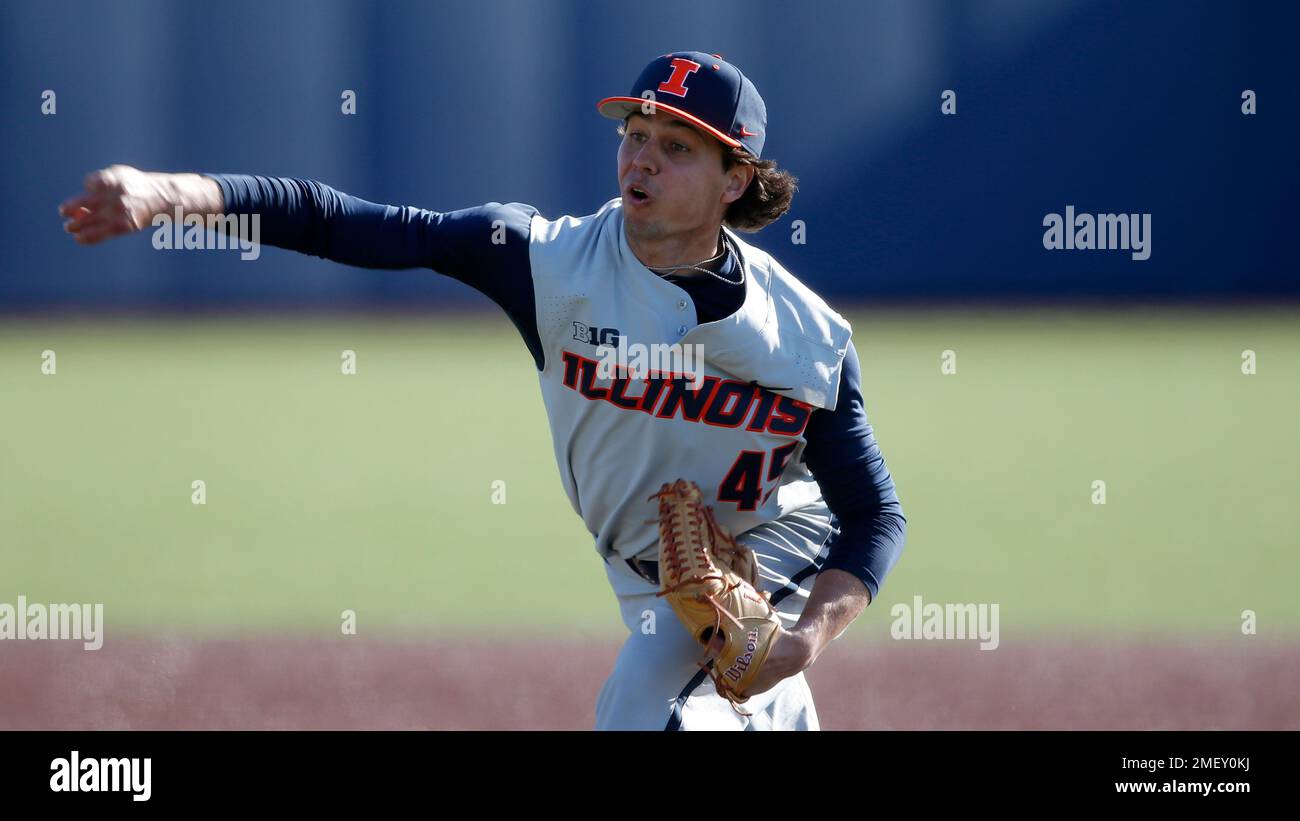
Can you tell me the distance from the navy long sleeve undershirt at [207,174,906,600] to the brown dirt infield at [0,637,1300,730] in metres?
1.85

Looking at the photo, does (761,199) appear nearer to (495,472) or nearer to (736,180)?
(736,180)

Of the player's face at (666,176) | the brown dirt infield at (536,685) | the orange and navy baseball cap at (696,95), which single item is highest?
the orange and navy baseball cap at (696,95)

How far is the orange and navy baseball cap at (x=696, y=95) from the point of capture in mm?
2604

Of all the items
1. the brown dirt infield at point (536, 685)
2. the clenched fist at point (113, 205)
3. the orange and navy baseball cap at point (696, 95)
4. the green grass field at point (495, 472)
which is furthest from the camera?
the green grass field at point (495, 472)

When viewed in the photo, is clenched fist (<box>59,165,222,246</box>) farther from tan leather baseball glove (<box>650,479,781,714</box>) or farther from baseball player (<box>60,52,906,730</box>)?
tan leather baseball glove (<box>650,479,781,714</box>)

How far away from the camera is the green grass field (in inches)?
218

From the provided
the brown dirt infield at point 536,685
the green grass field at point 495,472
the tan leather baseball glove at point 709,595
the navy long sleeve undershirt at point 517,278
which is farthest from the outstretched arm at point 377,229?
the green grass field at point 495,472

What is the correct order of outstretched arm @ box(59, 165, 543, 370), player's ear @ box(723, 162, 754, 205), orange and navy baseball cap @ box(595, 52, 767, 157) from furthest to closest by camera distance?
player's ear @ box(723, 162, 754, 205) → orange and navy baseball cap @ box(595, 52, 767, 157) → outstretched arm @ box(59, 165, 543, 370)

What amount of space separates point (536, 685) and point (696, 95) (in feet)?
8.26

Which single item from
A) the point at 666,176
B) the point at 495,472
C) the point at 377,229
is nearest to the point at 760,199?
the point at 666,176

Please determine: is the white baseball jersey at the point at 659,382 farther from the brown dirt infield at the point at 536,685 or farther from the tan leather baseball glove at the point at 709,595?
the brown dirt infield at the point at 536,685

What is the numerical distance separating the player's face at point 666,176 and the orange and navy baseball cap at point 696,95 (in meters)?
0.04

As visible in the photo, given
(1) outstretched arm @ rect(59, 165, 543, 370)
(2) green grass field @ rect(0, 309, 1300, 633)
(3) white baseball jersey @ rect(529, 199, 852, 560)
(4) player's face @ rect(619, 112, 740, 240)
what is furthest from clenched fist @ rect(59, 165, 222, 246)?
(2) green grass field @ rect(0, 309, 1300, 633)

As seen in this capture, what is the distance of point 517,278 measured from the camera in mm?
2615
